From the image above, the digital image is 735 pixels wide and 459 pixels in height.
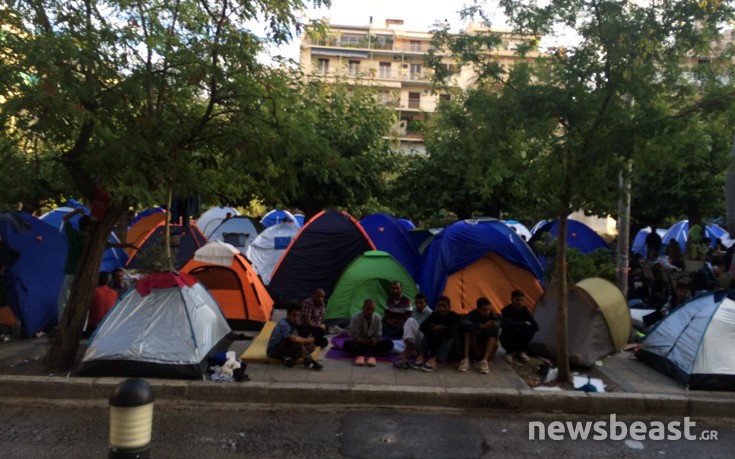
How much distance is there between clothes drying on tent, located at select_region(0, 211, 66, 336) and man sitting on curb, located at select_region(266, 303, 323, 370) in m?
3.77

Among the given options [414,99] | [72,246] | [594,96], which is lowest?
[72,246]

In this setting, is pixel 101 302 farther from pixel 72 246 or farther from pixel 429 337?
pixel 429 337

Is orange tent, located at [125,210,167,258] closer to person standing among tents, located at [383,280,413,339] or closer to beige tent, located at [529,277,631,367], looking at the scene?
person standing among tents, located at [383,280,413,339]

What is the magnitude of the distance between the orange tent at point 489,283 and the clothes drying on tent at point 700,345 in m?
2.69

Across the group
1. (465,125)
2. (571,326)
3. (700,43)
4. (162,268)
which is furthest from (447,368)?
(700,43)

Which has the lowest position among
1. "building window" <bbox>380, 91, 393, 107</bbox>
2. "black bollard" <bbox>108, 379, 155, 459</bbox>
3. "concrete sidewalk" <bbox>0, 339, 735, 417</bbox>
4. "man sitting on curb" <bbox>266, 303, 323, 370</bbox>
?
"concrete sidewalk" <bbox>0, 339, 735, 417</bbox>

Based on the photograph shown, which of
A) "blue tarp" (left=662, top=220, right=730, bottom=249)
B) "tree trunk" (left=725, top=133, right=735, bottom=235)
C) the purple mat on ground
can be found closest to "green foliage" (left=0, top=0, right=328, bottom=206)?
the purple mat on ground

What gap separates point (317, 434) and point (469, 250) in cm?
519

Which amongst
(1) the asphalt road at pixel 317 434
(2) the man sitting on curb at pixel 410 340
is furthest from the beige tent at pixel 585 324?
(2) the man sitting on curb at pixel 410 340

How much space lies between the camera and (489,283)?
33.0 feet

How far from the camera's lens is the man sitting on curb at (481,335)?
752cm

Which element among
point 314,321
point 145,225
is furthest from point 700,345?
point 145,225

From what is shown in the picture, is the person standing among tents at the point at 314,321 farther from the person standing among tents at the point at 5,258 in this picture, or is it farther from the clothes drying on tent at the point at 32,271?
the person standing among tents at the point at 5,258

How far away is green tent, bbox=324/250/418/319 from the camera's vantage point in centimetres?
965
